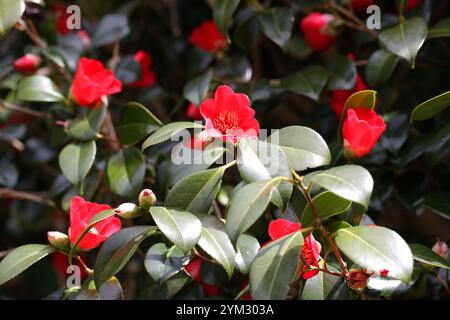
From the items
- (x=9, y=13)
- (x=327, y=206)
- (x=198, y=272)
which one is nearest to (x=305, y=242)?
(x=327, y=206)

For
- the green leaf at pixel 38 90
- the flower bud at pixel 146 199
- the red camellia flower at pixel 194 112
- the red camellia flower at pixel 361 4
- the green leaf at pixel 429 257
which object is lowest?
the green leaf at pixel 429 257

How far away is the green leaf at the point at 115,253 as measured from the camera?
950 millimetres

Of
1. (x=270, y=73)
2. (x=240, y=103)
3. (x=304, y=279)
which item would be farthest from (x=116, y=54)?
(x=304, y=279)

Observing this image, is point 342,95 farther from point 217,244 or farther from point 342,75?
point 217,244

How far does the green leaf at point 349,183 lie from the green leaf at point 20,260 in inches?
17.6

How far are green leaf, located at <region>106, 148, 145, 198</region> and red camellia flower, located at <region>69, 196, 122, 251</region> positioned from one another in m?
0.14

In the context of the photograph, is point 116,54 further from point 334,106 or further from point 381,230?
point 381,230

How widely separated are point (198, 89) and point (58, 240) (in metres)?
0.43

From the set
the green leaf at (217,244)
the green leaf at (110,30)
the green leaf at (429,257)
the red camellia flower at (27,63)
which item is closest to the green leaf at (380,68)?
the green leaf at (429,257)

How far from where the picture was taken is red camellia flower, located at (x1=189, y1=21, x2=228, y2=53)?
150 centimetres

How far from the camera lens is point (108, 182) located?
1.22m

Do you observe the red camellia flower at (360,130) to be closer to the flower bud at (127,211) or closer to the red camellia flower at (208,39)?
the flower bud at (127,211)

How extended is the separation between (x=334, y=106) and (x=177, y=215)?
21.1 inches

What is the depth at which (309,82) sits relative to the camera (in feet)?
4.26
